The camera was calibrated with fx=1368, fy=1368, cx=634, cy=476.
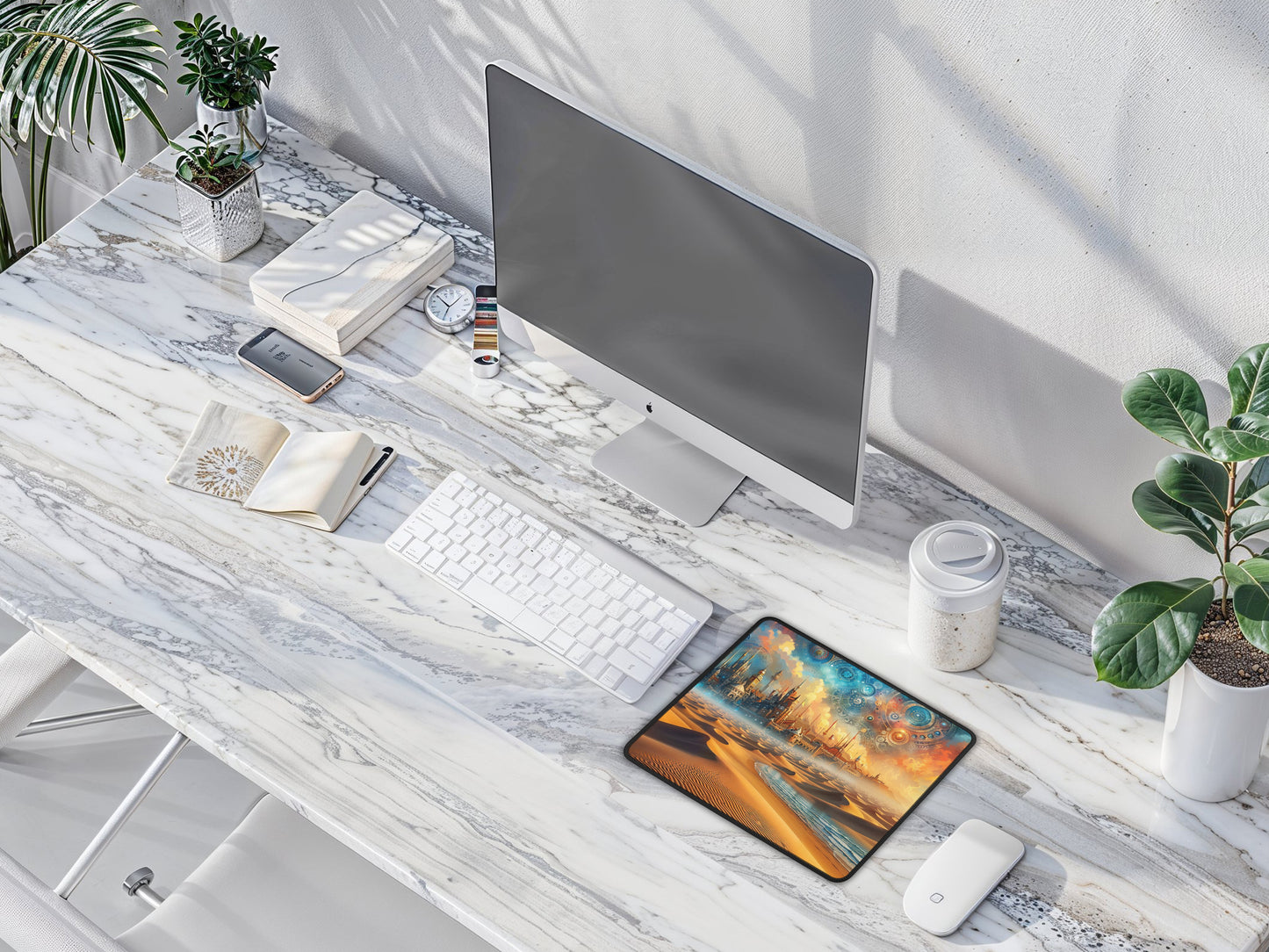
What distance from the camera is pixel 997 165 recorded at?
53.6 inches

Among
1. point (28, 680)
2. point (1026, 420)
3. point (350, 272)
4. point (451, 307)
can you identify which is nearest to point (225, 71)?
point (350, 272)

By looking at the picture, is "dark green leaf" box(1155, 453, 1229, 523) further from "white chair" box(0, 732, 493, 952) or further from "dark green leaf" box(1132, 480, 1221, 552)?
"white chair" box(0, 732, 493, 952)

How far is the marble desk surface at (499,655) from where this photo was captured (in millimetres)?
A: 1333

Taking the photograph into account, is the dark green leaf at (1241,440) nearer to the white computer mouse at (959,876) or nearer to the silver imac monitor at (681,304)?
the silver imac monitor at (681,304)

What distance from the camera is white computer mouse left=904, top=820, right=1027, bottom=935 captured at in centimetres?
130

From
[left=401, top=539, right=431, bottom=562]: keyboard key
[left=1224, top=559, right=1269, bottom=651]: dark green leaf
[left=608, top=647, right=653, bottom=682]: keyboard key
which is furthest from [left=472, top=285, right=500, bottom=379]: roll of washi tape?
[left=1224, top=559, right=1269, bottom=651]: dark green leaf

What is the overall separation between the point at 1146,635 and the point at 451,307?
100 cm

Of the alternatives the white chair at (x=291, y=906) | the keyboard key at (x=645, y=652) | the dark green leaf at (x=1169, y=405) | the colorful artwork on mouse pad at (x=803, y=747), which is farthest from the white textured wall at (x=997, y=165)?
the white chair at (x=291, y=906)

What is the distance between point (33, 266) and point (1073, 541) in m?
1.41

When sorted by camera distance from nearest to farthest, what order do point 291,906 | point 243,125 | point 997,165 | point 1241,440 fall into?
point 1241,440 < point 997,165 < point 291,906 < point 243,125

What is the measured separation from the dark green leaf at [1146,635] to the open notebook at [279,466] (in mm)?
872

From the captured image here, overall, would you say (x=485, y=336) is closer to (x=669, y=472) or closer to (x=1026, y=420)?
(x=669, y=472)

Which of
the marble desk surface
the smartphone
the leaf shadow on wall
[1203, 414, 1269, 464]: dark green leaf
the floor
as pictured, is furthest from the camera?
the floor

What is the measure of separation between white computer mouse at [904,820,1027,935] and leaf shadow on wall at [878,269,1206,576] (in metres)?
0.40
